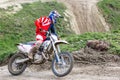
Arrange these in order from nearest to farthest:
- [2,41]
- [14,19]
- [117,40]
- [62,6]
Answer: [117,40], [2,41], [14,19], [62,6]

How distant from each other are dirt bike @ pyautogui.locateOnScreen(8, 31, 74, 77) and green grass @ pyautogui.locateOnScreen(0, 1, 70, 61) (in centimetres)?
763

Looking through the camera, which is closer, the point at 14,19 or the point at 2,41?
the point at 2,41

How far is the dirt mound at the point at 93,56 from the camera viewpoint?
403 inches

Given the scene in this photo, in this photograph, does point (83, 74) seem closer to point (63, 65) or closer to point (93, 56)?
point (63, 65)

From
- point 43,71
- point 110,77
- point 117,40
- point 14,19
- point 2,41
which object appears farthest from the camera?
point 14,19

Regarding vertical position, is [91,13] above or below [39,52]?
below

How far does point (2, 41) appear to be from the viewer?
63.4ft

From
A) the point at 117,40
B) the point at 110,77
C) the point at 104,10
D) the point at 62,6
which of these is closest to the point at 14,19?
the point at 62,6

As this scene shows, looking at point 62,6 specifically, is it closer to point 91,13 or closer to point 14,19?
point 91,13

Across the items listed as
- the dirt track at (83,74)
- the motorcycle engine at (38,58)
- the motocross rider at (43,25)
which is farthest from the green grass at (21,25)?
the motocross rider at (43,25)

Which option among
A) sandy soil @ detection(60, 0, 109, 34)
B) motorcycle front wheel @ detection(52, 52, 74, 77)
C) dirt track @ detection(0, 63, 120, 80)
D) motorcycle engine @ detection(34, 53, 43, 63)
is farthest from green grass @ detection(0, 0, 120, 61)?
motorcycle front wheel @ detection(52, 52, 74, 77)

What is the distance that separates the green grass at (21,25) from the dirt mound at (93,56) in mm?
7492

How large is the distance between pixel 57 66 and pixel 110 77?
55.2 inches

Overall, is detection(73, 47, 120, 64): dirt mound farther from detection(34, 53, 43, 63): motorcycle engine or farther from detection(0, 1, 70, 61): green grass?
detection(0, 1, 70, 61): green grass
